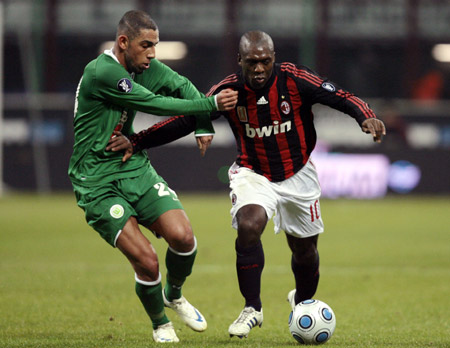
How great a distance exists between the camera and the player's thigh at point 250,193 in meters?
5.68

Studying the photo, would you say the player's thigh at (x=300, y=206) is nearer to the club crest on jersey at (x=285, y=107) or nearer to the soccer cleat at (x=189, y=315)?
the club crest on jersey at (x=285, y=107)

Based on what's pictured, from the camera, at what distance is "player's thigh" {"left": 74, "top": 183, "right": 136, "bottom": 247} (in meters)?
5.39

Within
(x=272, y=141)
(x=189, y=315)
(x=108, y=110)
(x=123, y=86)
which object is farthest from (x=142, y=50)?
(x=189, y=315)

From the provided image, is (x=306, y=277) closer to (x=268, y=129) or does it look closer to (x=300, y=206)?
(x=300, y=206)

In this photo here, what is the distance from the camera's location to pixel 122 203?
5465mm

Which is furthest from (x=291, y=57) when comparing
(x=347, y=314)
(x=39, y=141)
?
(x=347, y=314)

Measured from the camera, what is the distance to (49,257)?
10352 millimetres

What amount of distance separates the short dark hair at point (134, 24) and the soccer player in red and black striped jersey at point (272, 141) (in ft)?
2.16

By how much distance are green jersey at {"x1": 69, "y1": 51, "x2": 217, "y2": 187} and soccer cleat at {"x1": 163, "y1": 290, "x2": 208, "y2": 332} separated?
96cm

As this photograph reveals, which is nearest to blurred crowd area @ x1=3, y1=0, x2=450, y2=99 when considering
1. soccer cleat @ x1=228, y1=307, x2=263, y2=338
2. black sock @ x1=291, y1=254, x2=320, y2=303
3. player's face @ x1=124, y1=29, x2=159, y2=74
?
black sock @ x1=291, y1=254, x2=320, y2=303

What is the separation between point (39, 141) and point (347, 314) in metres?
14.3

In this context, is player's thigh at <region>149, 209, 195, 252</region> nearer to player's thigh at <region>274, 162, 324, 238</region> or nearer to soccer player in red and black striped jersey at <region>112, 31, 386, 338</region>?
soccer player in red and black striped jersey at <region>112, 31, 386, 338</region>

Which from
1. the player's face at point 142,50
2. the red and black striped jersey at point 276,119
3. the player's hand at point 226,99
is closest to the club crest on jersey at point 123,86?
the player's face at point 142,50

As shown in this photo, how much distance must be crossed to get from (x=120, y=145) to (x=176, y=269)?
0.94 meters
